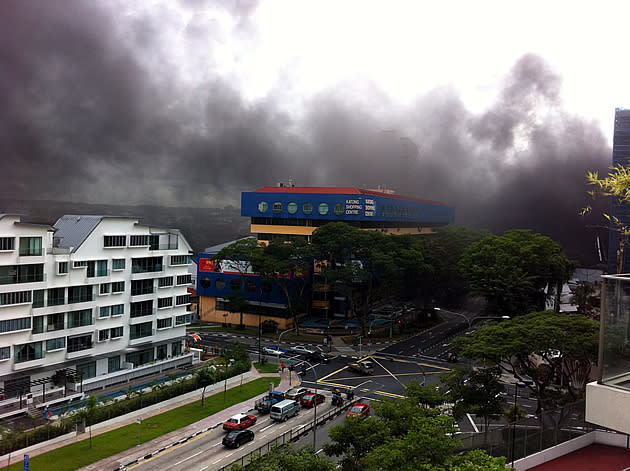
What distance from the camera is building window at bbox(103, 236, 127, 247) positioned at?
5245cm

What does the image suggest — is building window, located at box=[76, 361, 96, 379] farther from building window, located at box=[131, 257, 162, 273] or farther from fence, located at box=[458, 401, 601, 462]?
fence, located at box=[458, 401, 601, 462]

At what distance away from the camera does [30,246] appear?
149 feet

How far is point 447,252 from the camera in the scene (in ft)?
300

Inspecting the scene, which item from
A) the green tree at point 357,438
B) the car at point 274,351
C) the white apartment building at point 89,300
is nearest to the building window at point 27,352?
the white apartment building at point 89,300

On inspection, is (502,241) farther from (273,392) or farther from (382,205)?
(273,392)

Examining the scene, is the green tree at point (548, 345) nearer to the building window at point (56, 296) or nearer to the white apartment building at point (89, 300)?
the white apartment building at point (89, 300)

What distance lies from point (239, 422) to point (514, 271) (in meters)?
41.7

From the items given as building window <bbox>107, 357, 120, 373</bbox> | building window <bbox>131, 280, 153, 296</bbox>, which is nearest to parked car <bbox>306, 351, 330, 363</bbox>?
building window <bbox>131, 280, 153, 296</bbox>

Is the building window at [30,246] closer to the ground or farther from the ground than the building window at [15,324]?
farther from the ground

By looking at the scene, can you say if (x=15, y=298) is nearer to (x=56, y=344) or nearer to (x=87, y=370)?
(x=56, y=344)

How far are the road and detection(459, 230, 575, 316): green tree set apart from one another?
33.8 meters

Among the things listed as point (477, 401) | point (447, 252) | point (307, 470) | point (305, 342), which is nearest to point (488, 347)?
point (477, 401)

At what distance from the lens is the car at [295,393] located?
163 ft

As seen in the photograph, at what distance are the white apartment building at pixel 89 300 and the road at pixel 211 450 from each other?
46.9 ft
